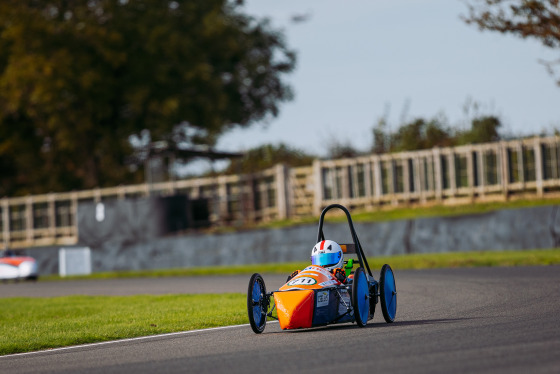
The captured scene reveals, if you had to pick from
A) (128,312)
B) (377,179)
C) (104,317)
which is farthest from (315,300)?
(377,179)

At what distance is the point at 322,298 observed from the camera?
10.5 meters

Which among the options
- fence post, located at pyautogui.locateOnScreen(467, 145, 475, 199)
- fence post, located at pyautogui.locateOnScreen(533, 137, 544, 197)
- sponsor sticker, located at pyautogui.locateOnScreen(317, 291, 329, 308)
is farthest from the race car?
sponsor sticker, located at pyautogui.locateOnScreen(317, 291, 329, 308)

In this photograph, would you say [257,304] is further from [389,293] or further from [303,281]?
[389,293]

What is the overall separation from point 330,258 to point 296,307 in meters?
1.06

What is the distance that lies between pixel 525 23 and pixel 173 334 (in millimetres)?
21119

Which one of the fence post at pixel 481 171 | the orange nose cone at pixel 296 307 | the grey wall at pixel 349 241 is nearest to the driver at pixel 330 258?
the orange nose cone at pixel 296 307

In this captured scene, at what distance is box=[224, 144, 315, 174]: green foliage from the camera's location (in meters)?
41.4

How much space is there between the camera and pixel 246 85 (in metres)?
57.8

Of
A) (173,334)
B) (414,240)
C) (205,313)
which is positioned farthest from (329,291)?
(414,240)

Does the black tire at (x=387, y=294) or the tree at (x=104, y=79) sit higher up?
the tree at (x=104, y=79)

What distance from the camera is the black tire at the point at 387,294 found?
11148 mm

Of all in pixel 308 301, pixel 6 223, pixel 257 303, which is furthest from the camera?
pixel 6 223

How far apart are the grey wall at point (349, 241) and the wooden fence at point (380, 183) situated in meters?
5.16

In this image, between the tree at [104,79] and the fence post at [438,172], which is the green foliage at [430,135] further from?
the tree at [104,79]
